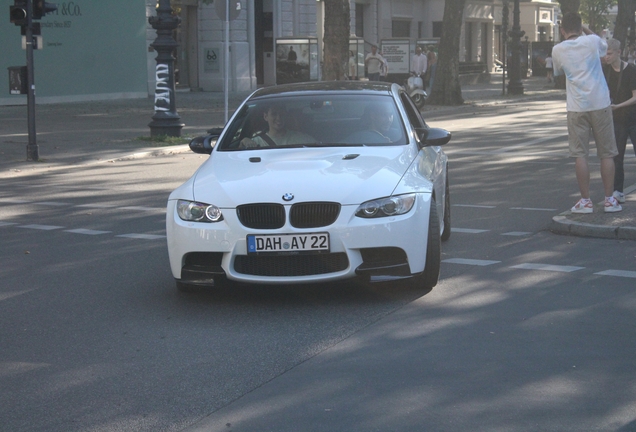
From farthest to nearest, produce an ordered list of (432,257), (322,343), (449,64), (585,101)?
(449,64)
(585,101)
(432,257)
(322,343)

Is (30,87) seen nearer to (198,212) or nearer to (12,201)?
(12,201)

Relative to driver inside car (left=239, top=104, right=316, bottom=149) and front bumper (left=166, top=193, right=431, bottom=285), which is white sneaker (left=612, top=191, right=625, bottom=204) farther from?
front bumper (left=166, top=193, right=431, bottom=285)

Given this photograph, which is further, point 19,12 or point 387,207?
point 19,12

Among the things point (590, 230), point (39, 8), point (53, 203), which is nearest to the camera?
point (590, 230)

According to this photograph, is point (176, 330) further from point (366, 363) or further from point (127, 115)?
point (127, 115)

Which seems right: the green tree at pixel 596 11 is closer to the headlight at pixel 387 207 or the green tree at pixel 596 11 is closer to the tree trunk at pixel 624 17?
the tree trunk at pixel 624 17

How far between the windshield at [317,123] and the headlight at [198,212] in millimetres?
1114

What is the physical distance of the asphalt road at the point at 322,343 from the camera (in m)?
4.43

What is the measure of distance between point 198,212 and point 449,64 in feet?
91.1

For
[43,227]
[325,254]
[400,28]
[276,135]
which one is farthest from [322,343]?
[400,28]

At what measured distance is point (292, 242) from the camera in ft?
20.5

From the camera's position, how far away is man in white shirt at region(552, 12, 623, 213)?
9328mm

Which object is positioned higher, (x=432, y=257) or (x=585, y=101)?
(x=585, y=101)

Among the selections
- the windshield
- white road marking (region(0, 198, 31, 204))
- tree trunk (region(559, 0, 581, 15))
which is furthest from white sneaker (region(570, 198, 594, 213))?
→ tree trunk (region(559, 0, 581, 15))
